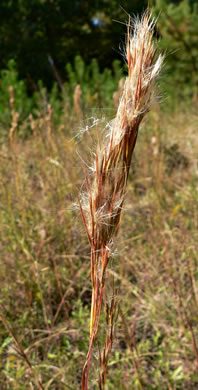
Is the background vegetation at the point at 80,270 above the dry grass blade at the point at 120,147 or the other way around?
the other way around

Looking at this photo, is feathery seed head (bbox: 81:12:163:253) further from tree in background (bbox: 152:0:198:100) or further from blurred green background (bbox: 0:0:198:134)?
tree in background (bbox: 152:0:198:100)

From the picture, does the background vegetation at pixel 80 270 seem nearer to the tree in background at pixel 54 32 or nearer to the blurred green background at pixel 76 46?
the blurred green background at pixel 76 46

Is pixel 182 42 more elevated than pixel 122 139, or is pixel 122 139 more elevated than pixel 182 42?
pixel 182 42

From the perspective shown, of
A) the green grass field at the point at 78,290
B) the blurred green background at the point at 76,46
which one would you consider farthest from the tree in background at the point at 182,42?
the green grass field at the point at 78,290

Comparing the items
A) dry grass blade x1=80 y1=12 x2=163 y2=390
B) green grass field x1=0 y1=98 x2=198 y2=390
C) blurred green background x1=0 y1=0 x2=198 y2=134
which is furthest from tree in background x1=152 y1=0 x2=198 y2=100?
dry grass blade x1=80 y1=12 x2=163 y2=390

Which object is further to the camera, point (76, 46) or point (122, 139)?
point (76, 46)

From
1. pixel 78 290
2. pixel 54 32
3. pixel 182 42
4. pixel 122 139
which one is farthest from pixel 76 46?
pixel 122 139

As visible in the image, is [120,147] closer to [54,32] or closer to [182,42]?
[182,42]
